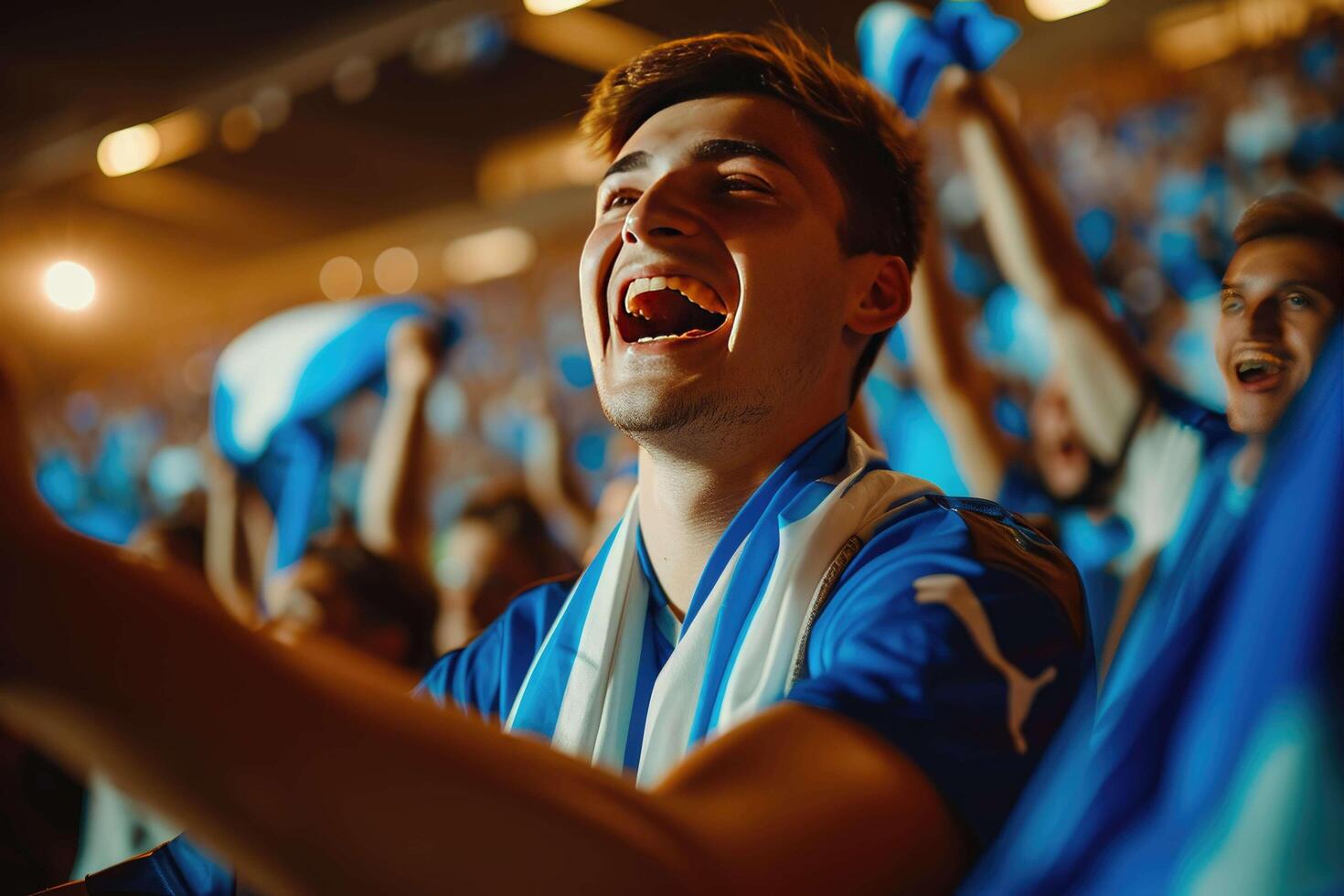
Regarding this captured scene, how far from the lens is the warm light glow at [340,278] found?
5.01 m

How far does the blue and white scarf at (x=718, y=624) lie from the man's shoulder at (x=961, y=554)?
16 millimetres

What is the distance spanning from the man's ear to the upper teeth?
0.12 meters

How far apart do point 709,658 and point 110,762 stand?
0.40 m

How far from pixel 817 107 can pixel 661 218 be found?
0.55 ft

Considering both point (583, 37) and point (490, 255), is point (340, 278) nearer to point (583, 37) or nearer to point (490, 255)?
point (490, 255)

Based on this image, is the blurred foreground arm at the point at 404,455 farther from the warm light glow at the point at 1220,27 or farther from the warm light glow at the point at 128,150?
the warm light glow at the point at 128,150

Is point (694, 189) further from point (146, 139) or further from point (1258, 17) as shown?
point (146, 139)

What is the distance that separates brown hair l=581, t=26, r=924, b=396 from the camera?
89 cm

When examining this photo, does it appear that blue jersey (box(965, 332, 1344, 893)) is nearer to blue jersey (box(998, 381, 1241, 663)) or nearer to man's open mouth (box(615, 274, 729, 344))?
man's open mouth (box(615, 274, 729, 344))

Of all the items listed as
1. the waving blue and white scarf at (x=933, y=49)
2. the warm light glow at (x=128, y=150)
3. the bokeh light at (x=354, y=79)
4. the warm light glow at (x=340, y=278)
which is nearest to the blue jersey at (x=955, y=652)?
the waving blue and white scarf at (x=933, y=49)

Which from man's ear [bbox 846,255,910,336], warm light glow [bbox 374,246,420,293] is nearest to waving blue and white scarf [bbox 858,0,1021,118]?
man's ear [bbox 846,255,910,336]

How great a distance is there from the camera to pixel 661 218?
0.81 metres

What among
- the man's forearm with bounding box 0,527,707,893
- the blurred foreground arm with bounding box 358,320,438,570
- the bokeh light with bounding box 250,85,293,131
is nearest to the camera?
the man's forearm with bounding box 0,527,707,893

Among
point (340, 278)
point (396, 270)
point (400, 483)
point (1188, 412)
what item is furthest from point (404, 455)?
point (340, 278)
